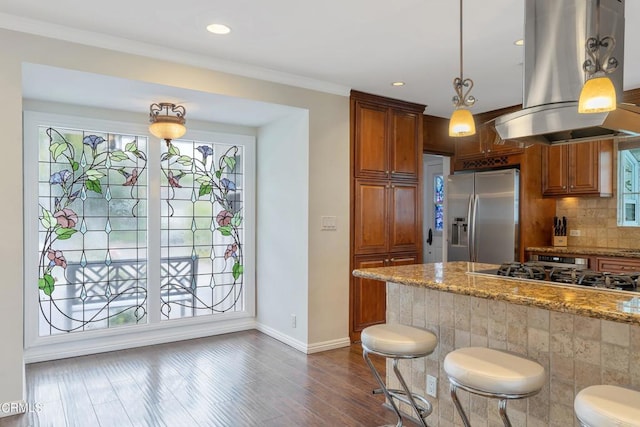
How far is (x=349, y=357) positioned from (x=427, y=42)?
2.82 m

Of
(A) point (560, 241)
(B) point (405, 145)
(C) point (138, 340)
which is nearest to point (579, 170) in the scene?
(A) point (560, 241)

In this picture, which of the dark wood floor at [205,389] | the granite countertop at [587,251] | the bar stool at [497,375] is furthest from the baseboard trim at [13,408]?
the granite countertop at [587,251]

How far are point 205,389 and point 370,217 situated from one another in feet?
7.69

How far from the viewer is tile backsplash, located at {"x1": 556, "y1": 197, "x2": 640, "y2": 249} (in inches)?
175

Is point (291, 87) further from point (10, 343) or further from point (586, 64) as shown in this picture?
point (10, 343)

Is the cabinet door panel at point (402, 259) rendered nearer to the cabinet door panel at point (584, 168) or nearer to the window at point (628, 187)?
the cabinet door panel at point (584, 168)

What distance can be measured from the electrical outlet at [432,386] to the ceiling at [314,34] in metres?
2.30

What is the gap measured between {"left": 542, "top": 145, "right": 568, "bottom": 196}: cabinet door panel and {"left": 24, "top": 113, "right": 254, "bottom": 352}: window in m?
3.40

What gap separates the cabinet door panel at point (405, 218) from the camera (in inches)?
186

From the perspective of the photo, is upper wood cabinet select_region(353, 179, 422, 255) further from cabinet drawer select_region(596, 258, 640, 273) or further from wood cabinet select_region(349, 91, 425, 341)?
cabinet drawer select_region(596, 258, 640, 273)

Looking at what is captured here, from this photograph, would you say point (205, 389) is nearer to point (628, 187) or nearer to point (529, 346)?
point (529, 346)

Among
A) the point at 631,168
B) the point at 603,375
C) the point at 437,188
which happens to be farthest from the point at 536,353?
the point at 437,188

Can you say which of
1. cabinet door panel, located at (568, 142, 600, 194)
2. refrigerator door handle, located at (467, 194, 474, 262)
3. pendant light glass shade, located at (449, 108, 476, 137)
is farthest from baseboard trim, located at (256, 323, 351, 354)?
cabinet door panel, located at (568, 142, 600, 194)

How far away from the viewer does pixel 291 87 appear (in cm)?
399
